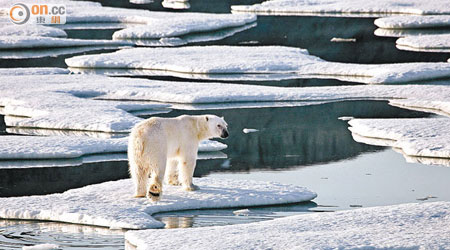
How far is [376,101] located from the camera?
13.6 meters

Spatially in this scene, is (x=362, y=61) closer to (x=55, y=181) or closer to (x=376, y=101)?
(x=376, y=101)

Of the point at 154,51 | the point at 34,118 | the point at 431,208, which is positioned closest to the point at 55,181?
the point at 34,118

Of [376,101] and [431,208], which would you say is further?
[376,101]

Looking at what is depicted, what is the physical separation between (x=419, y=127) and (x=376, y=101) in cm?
269

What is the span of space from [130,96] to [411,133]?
4.70m

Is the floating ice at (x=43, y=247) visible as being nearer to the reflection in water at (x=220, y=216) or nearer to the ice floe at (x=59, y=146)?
the reflection in water at (x=220, y=216)

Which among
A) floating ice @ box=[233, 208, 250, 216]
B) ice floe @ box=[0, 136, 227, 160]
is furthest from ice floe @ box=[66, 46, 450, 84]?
floating ice @ box=[233, 208, 250, 216]

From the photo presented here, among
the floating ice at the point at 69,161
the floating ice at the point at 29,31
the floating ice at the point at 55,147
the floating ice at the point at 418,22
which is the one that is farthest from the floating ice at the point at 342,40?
the floating ice at the point at 55,147

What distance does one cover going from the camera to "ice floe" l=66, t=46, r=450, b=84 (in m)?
15.3

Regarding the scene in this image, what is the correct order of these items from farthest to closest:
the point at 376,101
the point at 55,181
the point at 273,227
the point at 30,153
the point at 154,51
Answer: the point at 154,51, the point at 376,101, the point at 30,153, the point at 55,181, the point at 273,227

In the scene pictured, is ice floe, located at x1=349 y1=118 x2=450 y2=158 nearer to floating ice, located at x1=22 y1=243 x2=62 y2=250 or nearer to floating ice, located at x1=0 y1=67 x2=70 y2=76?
floating ice, located at x1=22 y1=243 x2=62 y2=250

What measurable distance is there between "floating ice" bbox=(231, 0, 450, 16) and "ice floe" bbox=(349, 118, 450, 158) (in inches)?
532

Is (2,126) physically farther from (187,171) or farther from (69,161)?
(187,171)

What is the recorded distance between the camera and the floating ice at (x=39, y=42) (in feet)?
64.5
